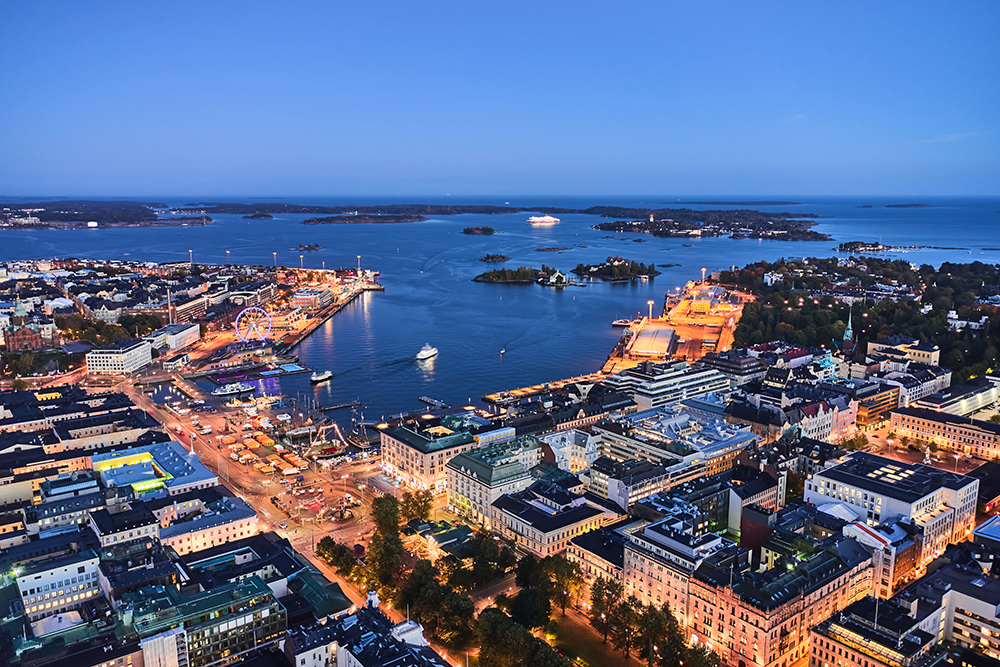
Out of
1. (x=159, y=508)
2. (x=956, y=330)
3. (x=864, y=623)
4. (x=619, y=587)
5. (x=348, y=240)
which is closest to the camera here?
(x=864, y=623)

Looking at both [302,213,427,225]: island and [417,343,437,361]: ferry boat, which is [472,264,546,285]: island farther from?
[302,213,427,225]: island

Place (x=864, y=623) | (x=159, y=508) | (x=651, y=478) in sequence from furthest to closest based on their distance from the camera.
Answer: (x=651, y=478), (x=159, y=508), (x=864, y=623)

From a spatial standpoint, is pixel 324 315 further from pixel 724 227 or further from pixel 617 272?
pixel 724 227

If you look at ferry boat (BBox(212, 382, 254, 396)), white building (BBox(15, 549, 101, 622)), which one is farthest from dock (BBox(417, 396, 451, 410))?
white building (BBox(15, 549, 101, 622))

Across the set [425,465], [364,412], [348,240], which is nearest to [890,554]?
[425,465]

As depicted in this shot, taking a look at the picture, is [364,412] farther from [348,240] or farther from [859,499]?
[348,240]

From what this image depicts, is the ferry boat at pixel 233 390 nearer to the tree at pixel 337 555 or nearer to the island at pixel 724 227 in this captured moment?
the tree at pixel 337 555

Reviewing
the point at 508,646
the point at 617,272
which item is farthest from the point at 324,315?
Result: the point at 508,646
